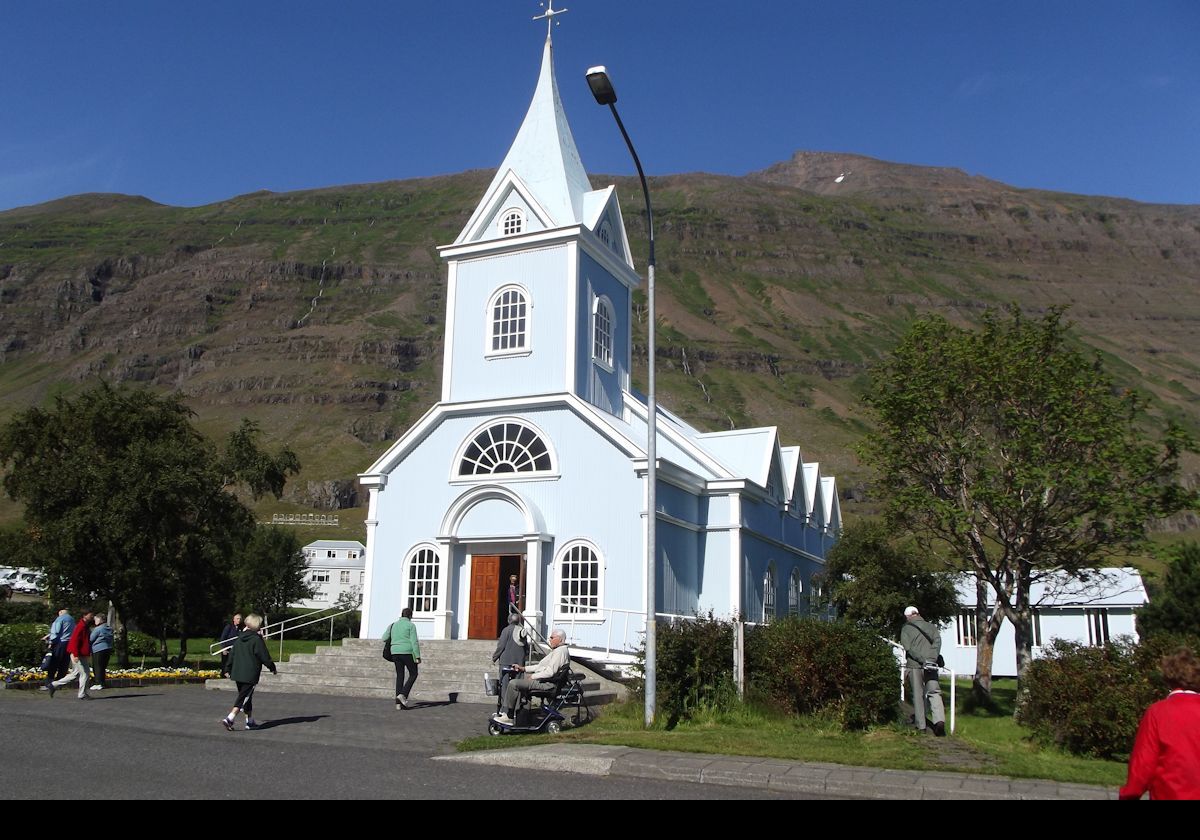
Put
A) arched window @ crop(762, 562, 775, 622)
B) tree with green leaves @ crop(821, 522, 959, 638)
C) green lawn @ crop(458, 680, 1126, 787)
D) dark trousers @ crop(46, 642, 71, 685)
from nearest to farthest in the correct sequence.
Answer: green lawn @ crop(458, 680, 1126, 787) → dark trousers @ crop(46, 642, 71, 685) → tree with green leaves @ crop(821, 522, 959, 638) → arched window @ crop(762, 562, 775, 622)

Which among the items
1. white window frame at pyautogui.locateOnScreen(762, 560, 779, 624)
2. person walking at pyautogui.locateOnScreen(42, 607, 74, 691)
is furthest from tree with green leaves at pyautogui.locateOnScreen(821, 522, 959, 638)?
person walking at pyautogui.locateOnScreen(42, 607, 74, 691)

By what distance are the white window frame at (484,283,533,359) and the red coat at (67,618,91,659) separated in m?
11.7

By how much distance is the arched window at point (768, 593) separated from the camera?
27.3m

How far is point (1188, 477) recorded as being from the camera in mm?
138125

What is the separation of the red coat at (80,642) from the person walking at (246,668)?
17.4 ft

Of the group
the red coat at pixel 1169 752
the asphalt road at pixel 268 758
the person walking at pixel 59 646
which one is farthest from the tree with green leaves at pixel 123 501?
the red coat at pixel 1169 752

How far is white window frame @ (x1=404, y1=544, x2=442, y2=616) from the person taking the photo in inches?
940

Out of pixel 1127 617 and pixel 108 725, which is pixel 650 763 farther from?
pixel 1127 617

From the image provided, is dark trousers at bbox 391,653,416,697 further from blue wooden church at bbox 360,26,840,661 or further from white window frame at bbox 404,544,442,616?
white window frame at bbox 404,544,442,616

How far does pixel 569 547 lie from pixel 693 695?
8308 mm

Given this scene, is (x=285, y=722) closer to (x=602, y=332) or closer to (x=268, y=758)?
(x=268, y=758)

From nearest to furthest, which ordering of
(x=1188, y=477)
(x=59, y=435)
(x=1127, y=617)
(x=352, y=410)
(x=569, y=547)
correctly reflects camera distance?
(x=569, y=547), (x=59, y=435), (x=1127, y=617), (x=1188, y=477), (x=352, y=410)

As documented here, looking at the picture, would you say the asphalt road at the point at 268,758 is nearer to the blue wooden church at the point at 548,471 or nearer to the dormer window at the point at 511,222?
the blue wooden church at the point at 548,471
